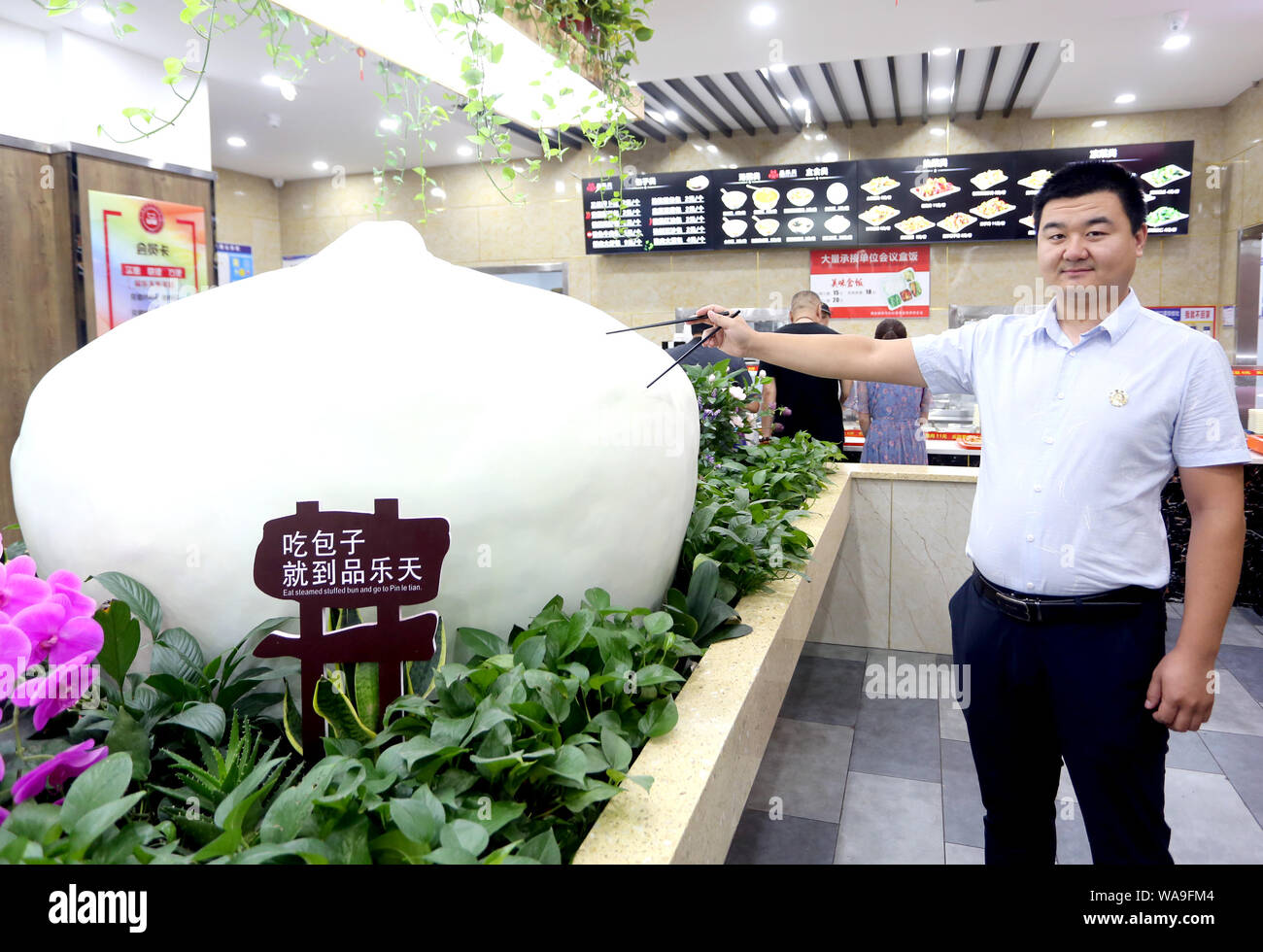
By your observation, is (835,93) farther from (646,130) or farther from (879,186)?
(646,130)

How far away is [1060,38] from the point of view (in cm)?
456

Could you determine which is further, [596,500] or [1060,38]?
[1060,38]

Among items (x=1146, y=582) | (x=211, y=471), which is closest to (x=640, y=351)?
(x=211, y=471)

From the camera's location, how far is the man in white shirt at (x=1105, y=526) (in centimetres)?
146

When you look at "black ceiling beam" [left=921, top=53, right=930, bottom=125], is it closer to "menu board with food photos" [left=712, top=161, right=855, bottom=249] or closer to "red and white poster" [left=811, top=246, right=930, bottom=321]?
"menu board with food photos" [left=712, top=161, right=855, bottom=249]

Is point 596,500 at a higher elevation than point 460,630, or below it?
higher

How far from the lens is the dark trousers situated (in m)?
1.50

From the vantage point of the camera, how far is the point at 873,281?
6809 millimetres
